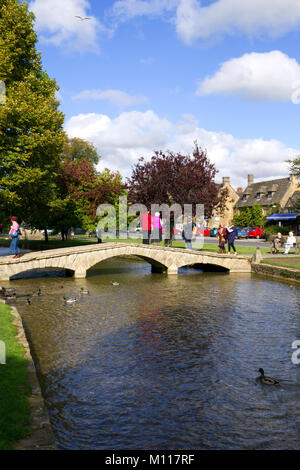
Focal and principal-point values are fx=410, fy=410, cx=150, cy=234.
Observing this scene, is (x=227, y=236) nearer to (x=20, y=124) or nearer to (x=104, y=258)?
(x=104, y=258)

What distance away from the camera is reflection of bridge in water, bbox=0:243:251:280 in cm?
2408

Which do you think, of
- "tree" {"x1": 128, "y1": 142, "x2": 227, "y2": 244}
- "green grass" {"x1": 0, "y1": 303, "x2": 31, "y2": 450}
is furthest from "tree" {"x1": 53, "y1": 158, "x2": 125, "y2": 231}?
"green grass" {"x1": 0, "y1": 303, "x2": 31, "y2": 450}

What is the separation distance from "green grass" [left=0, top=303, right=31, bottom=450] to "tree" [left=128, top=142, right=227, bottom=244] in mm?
24740

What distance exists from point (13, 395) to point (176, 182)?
28.3 meters

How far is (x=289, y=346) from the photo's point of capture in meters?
12.7

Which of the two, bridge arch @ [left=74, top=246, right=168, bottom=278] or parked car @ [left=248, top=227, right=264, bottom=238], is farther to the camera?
parked car @ [left=248, top=227, right=264, bottom=238]

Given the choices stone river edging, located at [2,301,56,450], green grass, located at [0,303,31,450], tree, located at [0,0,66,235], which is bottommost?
stone river edging, located at [2,301,56,450]

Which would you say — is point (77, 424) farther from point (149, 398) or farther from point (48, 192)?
point (48, 192)

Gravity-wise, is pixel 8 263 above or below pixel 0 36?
below

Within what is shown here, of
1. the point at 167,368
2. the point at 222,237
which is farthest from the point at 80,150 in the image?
the point at 167,368

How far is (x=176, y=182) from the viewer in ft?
113

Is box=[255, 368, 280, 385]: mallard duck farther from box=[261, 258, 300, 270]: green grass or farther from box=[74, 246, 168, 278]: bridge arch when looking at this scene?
box=[74, 246, 168, 278]: bridge arch
